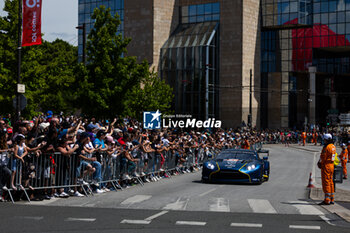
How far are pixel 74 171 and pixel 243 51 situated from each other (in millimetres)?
56084

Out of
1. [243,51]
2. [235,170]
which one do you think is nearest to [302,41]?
[243,51]

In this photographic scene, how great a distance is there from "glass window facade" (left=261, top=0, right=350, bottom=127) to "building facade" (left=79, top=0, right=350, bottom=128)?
5.0 inches

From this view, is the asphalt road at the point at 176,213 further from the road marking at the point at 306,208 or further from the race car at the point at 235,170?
the race car at the point at 235,170

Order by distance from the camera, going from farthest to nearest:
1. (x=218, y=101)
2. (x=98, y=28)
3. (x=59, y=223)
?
(x=218, y=101)
(x=98, y=28)
(x=59, y=223)

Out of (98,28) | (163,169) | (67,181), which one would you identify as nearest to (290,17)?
(98,28)

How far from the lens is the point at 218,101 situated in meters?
69.6

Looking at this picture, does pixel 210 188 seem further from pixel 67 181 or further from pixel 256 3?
pixel 256 3

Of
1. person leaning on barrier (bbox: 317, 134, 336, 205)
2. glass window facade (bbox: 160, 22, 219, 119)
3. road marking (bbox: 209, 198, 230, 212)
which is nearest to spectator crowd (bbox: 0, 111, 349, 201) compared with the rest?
road marking (bbox: 209, 198, 230, 212)

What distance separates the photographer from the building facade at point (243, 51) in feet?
225

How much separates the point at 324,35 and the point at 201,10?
53.9 ft

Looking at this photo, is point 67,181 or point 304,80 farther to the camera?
point 304,80

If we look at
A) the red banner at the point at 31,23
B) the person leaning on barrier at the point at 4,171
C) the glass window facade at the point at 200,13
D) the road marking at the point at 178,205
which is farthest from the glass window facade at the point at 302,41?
the person leaning on barrier at the point at 4,171

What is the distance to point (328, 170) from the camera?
43.6ft

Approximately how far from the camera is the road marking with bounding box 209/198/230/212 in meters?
12.0
